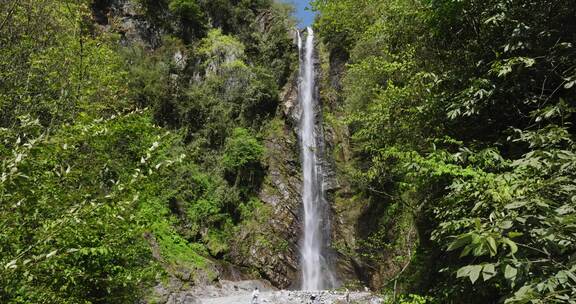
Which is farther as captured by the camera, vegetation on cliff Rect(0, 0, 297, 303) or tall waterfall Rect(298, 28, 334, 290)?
tall waterfall Rect(298, 28, 334, 290)

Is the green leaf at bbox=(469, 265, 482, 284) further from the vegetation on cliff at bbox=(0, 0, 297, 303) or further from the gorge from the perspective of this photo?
the vegetation on cliff at bbox=(0, 0, 297, 303)

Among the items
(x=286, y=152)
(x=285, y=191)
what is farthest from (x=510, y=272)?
(x=286, y=152)

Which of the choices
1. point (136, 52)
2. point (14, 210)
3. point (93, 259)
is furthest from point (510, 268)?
point (136, 52)

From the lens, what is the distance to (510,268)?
2.18 meters

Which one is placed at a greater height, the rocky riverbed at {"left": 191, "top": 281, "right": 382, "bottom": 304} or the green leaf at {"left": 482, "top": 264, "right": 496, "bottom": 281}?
the green leaf at {"left": 482, "top": 264, "right": 496, "bottom": 281}

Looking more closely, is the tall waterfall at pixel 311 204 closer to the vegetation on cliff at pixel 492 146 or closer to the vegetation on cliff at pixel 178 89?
the vegetation on cliff at pixel 178 89

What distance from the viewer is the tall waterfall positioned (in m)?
18.1

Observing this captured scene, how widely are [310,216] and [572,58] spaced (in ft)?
53.9

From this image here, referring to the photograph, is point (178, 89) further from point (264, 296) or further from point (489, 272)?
point (489, 272)

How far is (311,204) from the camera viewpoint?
786 inches

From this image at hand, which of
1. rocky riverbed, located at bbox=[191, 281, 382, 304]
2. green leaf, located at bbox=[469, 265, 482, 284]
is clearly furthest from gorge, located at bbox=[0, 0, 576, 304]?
rocky riverbed, located at bbox=[191, 281, 382, 304]

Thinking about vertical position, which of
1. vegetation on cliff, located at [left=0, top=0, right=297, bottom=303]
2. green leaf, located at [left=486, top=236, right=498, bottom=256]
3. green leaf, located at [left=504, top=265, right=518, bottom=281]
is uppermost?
vegetation on cliff, located at [left=0, top=0, right=297, bottom=303]

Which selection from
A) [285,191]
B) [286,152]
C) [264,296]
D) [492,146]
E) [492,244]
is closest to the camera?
[492,244]

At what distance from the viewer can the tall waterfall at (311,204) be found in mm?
18109
